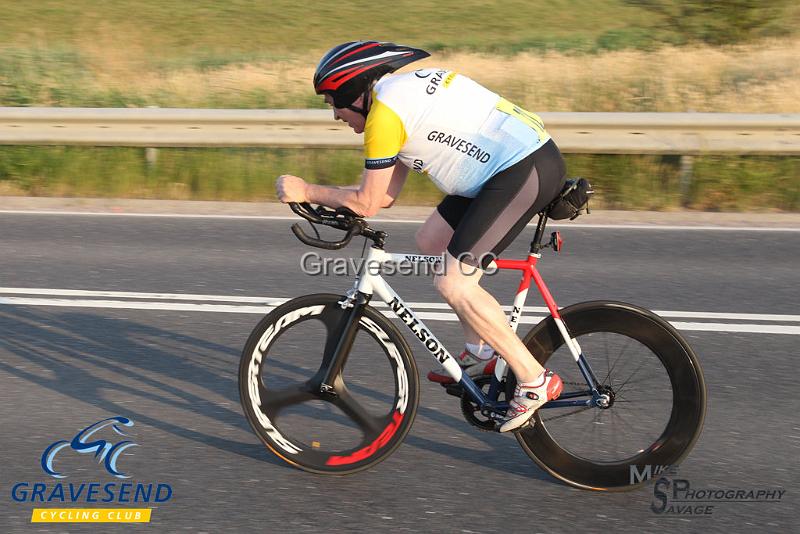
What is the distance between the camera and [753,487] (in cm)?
444

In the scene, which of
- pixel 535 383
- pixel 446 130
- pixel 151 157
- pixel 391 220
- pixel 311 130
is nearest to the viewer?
pixel 446 130

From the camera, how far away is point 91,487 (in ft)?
14.4

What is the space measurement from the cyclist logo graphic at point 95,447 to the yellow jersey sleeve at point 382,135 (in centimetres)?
174

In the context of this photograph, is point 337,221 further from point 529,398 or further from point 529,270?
point 529,398

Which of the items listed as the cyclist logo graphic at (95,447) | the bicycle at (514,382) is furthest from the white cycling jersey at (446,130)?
the cyclist logo graphic at (95,447)

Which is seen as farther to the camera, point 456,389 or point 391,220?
point 391,220

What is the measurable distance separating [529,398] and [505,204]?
813 mm

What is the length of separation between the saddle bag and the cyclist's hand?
1031 mm

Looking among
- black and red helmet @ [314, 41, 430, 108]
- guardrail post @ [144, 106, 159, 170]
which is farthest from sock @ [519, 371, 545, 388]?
guardrail post @ [144, 106, 159, 170]

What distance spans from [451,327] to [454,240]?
2.25 metres

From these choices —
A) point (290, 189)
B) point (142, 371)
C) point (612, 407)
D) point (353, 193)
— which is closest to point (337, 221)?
point (353, 193)

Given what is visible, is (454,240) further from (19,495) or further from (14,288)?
(14,288)

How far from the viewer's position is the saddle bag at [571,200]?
4.27 meters

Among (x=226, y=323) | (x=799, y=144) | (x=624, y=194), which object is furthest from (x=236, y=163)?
(x=799, y=144)
